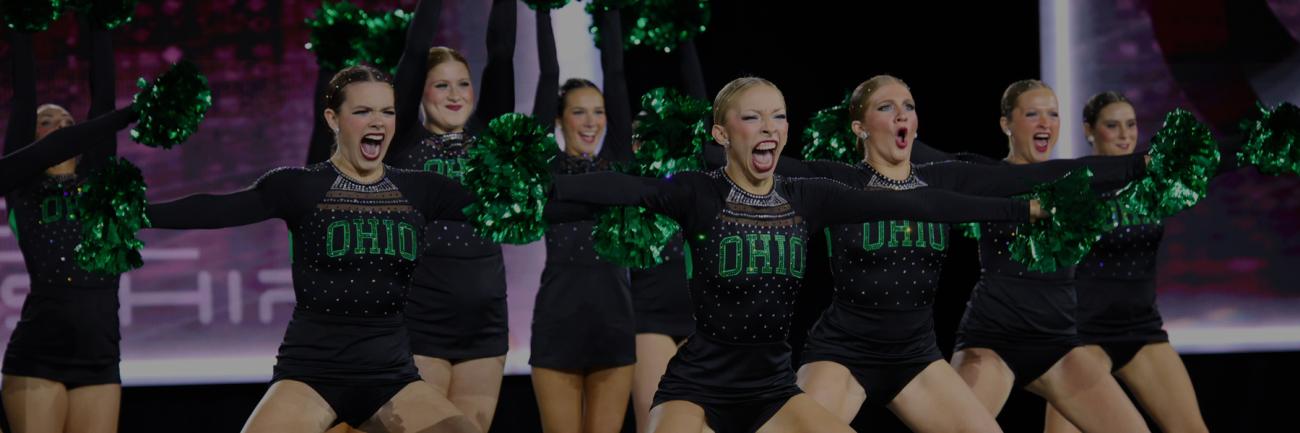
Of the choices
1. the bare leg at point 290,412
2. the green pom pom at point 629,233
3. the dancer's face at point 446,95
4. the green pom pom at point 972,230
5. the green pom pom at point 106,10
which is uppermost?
the green pom pom at point 106,10

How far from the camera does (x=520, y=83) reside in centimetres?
698

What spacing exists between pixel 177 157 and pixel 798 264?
372 cm

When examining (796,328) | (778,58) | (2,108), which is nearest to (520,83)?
(778,58)

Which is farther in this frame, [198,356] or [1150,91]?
[1150,91]

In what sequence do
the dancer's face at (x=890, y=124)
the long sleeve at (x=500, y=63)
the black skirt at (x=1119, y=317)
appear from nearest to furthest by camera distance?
the dancer's face at (x=890, y=124), the long sleeve at (x=500, y=63), the black skirt at (x=1119, y=317)

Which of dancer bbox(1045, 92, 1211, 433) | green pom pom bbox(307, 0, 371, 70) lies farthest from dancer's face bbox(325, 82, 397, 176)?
dancer bbox(1045, 92, 1211, 433)

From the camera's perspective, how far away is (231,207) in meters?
3.87

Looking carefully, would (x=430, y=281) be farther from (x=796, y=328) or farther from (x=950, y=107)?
(x=950, y=107)

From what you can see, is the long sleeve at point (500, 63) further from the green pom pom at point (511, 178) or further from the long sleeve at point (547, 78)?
the green pom pom at point (511, 178)

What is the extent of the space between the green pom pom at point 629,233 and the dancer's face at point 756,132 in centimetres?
27

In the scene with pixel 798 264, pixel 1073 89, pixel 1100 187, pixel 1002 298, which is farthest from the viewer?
pixel 1073 89

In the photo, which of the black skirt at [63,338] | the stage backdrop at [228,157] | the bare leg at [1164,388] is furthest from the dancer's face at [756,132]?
the stage backdrop at [228,157]

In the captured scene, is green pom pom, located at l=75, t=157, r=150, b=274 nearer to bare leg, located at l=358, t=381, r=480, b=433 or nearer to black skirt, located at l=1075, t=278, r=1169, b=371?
bare leg, located at l=358, t=381, r=480, b=433

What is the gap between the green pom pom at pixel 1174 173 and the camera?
A: 14.1 ft
